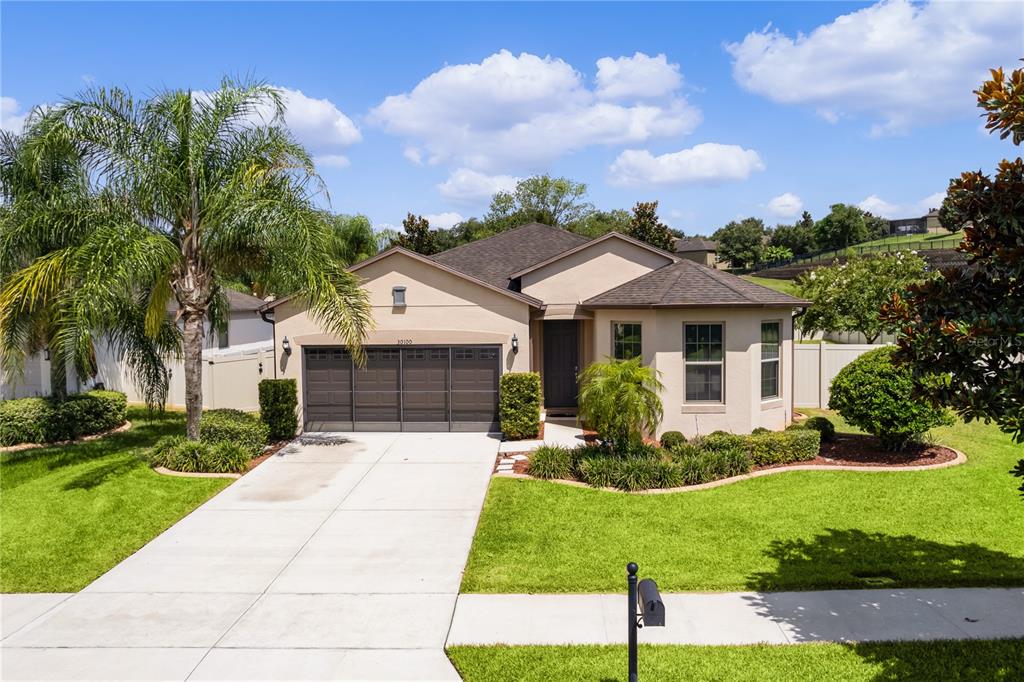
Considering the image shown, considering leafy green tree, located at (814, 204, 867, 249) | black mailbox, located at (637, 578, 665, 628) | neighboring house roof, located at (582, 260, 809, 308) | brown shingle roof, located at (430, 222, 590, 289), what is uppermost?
leafy green tree, located at (814, 204, 867, 249)

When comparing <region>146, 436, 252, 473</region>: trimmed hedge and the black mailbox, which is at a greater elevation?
the black mailbox

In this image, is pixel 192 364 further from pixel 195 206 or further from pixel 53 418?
pixel 53 418

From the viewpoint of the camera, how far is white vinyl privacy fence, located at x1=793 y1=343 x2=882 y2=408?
18.3 metres

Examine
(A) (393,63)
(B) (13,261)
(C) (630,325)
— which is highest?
(A) (393,63)

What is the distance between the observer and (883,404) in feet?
40.5

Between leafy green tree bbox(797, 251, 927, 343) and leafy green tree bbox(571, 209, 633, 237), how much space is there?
101 ft

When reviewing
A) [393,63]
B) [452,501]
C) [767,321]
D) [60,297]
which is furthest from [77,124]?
[767,321]

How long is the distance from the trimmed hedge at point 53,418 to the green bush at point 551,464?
35.9 feet

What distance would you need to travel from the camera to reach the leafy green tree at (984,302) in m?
5.38

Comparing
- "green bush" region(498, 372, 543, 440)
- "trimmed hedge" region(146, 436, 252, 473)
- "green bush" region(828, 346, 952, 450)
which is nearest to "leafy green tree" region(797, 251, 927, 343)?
"green bush" region(828, 346, 952, 450)

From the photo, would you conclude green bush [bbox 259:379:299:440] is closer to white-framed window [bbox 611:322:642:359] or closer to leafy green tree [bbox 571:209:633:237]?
white-framed window [bbox 611:322:642:359]

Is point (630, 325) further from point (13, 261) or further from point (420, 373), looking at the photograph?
point (13, 261)

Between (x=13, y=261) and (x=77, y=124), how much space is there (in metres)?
3.14

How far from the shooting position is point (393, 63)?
15.6 metres
